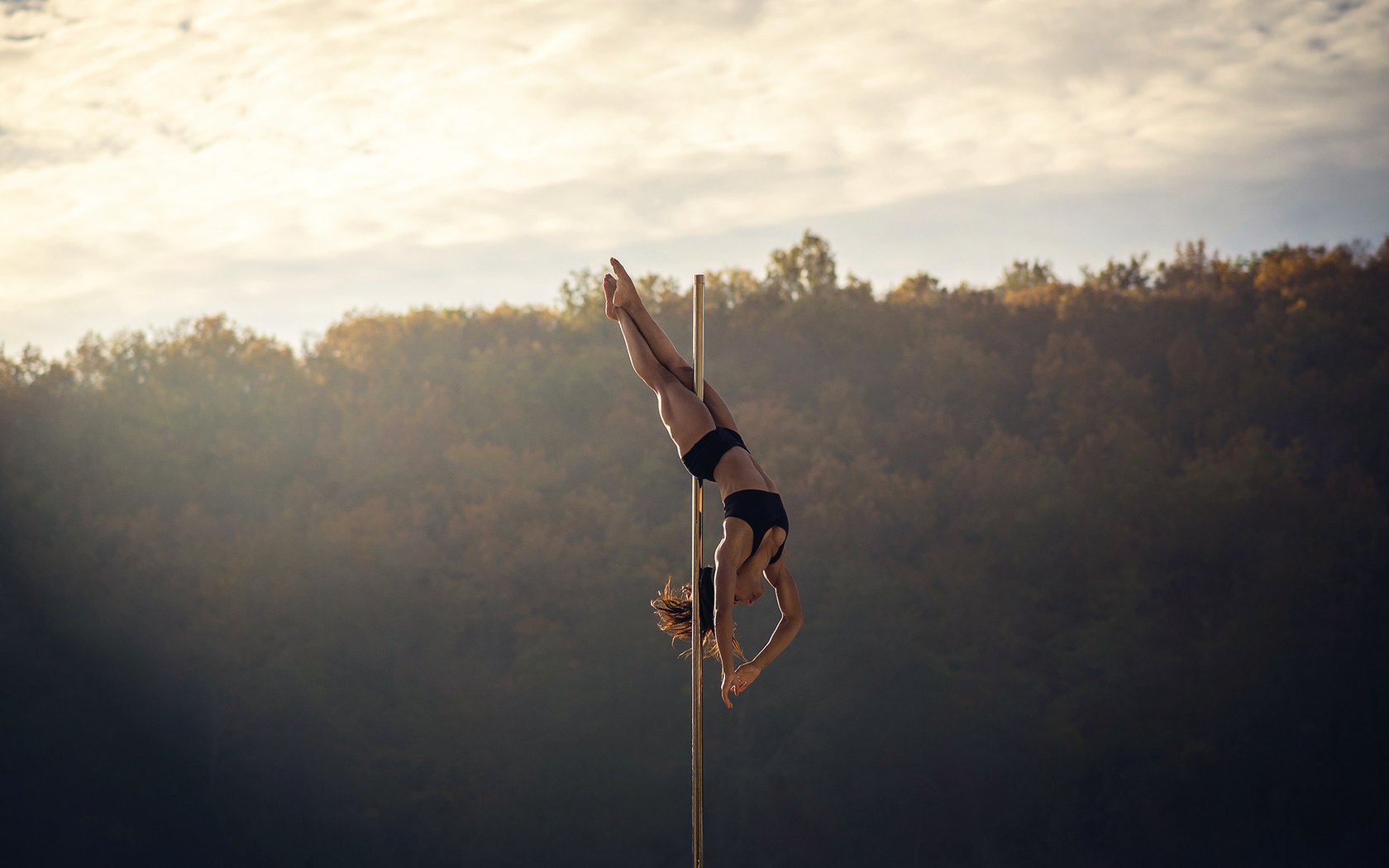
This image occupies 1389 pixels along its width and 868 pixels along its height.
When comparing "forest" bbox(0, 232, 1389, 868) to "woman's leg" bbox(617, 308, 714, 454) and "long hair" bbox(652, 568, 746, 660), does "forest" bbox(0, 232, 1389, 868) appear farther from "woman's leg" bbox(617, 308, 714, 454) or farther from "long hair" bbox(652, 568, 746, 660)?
"woman's leg" bbox(617, 308, 714, 454)

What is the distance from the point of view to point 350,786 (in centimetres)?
2453

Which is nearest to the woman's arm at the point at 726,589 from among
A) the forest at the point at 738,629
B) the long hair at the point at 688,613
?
the long hair at the point at 688,613

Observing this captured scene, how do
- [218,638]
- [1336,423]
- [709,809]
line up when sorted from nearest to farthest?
1. [709,809]
2. [218,638]
3. [1336,423]

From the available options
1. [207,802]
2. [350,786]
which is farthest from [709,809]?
[207,802]

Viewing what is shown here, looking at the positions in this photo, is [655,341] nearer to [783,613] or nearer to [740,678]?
[783,613]

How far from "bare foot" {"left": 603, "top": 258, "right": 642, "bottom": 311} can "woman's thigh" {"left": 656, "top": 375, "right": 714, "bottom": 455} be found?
0.39 m

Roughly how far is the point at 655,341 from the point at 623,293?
26 cm

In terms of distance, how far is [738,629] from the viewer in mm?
24906

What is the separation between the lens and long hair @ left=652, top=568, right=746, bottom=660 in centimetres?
569

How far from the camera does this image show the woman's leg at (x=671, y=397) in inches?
221

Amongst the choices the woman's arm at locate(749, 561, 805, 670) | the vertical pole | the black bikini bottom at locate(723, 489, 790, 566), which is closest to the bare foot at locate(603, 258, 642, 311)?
the vertical pole

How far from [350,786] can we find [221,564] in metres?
5.55

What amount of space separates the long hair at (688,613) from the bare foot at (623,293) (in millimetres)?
1254

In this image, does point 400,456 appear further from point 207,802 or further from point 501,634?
point 207,802
